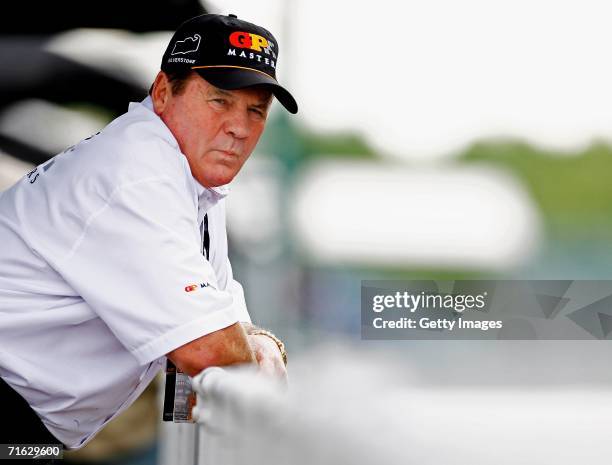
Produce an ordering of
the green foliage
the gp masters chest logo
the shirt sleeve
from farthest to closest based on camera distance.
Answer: the green foliage, the gp masters chest logo, the shirt sleeve

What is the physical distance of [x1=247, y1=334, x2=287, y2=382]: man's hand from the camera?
841mm

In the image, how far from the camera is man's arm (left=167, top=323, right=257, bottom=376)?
75 centimetres

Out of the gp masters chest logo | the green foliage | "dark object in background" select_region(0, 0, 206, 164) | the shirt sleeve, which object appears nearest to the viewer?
the shirt sleeve

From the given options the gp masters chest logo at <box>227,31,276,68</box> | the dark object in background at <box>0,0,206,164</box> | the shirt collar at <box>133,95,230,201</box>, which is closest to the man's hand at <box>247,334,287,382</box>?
the shirt collar at <box>133,95,230,201</box>

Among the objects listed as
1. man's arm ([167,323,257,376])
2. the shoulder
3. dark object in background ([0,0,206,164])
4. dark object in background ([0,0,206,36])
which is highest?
dark object in background ([0,0,206,36])

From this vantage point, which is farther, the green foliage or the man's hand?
the green foliage

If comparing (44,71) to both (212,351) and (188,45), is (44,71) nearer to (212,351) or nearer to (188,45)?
(188,45)

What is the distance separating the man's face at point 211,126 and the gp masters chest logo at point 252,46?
0.03 meters

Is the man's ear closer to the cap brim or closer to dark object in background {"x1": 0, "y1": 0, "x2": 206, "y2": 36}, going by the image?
the cap brim

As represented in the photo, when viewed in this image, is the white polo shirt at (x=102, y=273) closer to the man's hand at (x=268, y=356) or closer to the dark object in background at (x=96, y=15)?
the man's hand at (x=268, y=356)

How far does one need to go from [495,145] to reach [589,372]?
768 mm

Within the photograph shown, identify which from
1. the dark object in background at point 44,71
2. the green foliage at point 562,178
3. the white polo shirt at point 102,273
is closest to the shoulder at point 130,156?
the white polo shirt at point 102,273

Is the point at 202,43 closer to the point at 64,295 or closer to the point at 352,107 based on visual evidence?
the point at 64,295

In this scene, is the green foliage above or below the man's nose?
above
